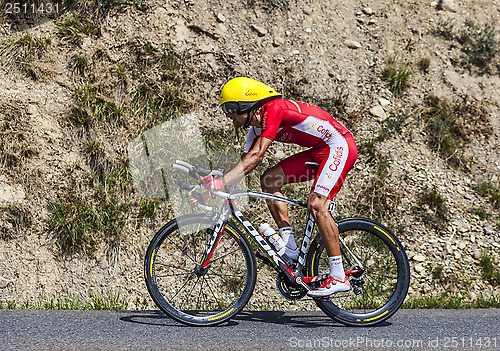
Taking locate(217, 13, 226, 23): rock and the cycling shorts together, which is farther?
locate(217, 13, 226, 23): rock

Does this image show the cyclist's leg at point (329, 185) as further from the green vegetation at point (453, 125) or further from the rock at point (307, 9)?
the rock at point (307, 9)

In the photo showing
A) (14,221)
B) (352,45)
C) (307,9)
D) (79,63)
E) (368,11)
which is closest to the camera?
(14,221)

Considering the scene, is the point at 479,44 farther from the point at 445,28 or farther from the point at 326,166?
the point at 326,166

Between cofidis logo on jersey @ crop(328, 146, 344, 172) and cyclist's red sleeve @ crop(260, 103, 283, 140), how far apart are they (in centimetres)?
67

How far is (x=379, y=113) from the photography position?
7715mm

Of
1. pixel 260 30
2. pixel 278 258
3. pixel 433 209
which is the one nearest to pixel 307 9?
pixel 260 30

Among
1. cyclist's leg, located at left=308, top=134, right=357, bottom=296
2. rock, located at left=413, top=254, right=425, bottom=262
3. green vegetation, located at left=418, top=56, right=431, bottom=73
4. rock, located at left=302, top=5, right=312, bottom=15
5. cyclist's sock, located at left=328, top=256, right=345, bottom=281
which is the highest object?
rock, located at left=302, top=5, right=312, bottom=15

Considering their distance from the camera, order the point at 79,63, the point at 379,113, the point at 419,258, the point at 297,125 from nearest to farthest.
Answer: the point at 297,125, the point at 419,258, the point at 79,63, the point at 379,113

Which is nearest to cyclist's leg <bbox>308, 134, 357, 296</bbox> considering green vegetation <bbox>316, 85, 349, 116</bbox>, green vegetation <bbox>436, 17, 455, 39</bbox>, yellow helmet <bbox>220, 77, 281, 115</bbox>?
yellow helmet <bbox>220, 77, 281, 115</bbox>

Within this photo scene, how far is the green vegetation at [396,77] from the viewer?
799 cm

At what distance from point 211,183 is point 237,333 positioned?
4.52ft

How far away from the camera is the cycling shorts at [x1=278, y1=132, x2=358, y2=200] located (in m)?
4.10

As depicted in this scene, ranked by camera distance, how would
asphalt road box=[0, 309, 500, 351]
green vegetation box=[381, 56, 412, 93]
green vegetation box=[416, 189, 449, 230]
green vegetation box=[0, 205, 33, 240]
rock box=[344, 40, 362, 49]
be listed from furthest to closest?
rock box=[344, 40, 362, 49], green vegetation box=[381, 56, 412, 93], green vegetation box=[416, 189, 449, 230], green vegetation box=[0, 205, 33, 240], asphalt road box=[0, 309, 500, 351]

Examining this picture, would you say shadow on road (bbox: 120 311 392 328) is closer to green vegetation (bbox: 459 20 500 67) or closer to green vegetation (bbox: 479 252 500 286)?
green vegetation (bbox: 479 252 500 286)
